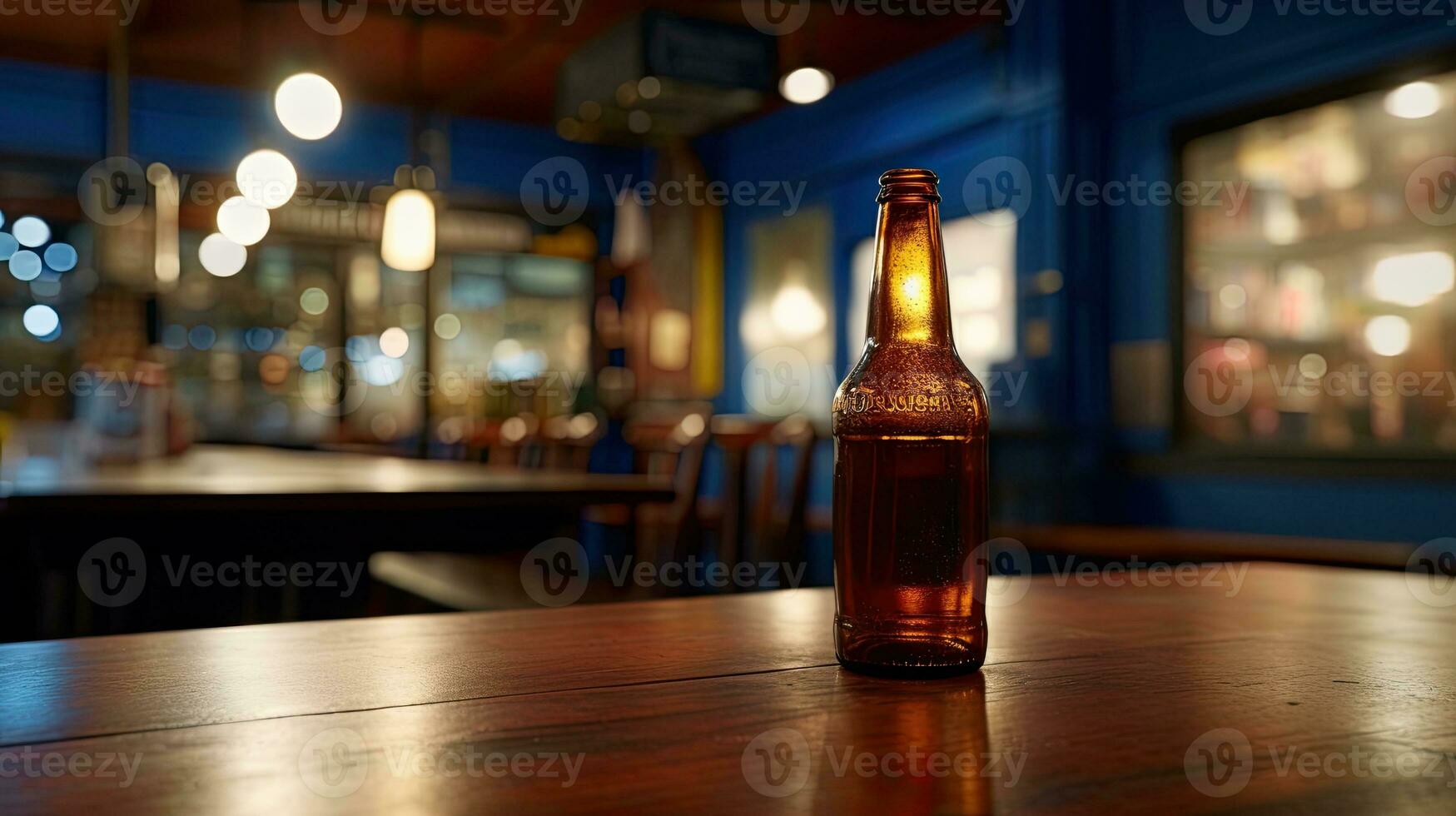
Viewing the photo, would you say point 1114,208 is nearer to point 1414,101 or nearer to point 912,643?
point 1414,101

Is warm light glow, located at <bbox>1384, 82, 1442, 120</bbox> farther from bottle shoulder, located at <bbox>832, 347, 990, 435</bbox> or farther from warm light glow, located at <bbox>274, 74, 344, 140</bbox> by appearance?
bottle shoulder, located at <bbox>832, 347, 990, 435</bbox>

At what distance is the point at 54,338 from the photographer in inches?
260

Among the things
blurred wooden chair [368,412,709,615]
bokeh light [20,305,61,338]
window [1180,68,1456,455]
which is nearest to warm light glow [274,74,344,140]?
blurred wooden chair [368,412,709,615]

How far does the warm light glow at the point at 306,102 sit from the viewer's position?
11.5 feet

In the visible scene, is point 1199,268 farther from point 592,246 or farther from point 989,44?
point 592,246

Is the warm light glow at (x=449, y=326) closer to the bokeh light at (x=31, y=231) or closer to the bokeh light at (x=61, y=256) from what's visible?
the bokeh light at (x=61, y=256)

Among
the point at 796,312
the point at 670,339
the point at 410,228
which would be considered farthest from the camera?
the point at 670,339

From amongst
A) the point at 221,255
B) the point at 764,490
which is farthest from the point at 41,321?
the point at 764,490

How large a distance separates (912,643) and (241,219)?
4.71 meters

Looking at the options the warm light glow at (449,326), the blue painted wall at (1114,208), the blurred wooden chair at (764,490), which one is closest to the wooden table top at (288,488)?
the blurred wooden chair at (764,490)

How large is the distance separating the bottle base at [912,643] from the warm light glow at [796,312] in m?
5.70

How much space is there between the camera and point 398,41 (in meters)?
5.93

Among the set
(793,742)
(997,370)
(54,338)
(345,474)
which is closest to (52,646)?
(793,742)

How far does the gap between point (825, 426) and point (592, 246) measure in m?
2.43
